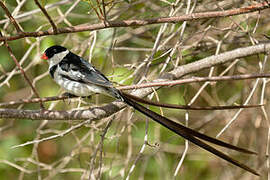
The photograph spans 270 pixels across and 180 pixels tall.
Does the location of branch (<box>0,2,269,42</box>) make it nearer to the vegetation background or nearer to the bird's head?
the vegetation background

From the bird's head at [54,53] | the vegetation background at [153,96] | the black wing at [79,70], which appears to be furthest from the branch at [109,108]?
the bird's head at [54,53]

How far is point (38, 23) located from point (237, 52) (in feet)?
7.24

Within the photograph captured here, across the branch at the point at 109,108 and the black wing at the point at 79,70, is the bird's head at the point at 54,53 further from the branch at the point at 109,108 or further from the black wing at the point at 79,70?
the branch at the point at 109,108

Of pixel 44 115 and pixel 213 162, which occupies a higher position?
pixel 44 115

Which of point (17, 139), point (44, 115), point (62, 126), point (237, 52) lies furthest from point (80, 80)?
point (17, 139)

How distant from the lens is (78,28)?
1653mm

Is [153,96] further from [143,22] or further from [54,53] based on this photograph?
[143,22]

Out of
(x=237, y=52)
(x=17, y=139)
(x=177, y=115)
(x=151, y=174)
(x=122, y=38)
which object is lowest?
(x=151, y=174)

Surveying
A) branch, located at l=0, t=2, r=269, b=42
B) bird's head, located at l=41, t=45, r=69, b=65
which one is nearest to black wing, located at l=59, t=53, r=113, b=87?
bird's head, located at l=41, t=45, r=69, b=65

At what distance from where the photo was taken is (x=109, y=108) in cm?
213

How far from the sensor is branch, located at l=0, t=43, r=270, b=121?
202cm

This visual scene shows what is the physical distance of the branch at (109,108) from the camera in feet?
6.62

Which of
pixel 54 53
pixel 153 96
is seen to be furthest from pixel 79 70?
pixel 153 96

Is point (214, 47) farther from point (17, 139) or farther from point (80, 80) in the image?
point (17, 139)
